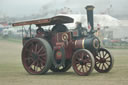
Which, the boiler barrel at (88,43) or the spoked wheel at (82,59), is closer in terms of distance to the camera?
the spoked wheel at (82,59)

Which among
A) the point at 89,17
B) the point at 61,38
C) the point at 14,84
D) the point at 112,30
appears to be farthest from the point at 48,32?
the point at 112,30

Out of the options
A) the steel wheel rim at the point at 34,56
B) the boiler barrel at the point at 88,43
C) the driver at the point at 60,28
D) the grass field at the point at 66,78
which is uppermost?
the driver at the point at 60,28

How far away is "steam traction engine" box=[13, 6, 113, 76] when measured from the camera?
9.36 meters

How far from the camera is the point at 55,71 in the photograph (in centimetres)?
1124

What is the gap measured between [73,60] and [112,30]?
44744mm

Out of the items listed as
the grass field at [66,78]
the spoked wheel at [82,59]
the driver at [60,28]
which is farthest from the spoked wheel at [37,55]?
the spoked wheel at [82,59]

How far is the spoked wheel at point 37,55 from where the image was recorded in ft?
31.9

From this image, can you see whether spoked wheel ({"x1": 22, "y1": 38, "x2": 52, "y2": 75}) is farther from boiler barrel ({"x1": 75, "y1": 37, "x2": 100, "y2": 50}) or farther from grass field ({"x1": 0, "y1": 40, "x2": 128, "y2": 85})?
boiler barrel ({"x1": 75, "y1": 37, "x2": 100, "y2": 50})

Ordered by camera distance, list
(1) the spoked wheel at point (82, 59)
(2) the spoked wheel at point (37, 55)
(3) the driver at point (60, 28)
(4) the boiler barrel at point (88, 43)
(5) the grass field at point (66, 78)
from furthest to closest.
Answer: (3) the driver at point (60, 28) → (2) the spoked wheel at point (37, 55) → (4) the boiler barrel at point (88, 43) → (1) the spoked wheel at point (82, 59) → (5) the grass field at point (66, 78)

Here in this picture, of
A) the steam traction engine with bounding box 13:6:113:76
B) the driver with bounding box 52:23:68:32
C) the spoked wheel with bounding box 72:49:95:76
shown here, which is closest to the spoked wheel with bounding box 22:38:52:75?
the steam traction engine with bounding box 13:6:113:76

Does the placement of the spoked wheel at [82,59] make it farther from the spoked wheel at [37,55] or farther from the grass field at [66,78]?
the spoked wheel at [37,55]

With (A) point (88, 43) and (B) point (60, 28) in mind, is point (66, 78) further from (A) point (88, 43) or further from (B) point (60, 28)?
(B) point (60, 28)

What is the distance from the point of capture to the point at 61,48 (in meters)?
9.74

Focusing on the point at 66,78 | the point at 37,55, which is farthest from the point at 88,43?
the point at 37,55
